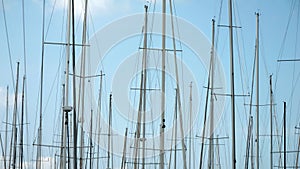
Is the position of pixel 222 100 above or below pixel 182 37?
below

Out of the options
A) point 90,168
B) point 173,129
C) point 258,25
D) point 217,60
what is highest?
point 258,25

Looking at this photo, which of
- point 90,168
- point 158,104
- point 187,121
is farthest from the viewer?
point 187,121

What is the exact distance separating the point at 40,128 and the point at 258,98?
1242cm

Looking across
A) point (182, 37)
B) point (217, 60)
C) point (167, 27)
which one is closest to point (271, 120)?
point (217, 60)

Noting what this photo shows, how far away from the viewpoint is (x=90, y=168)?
3127 centimetres

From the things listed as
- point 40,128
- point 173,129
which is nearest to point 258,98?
point 173,129

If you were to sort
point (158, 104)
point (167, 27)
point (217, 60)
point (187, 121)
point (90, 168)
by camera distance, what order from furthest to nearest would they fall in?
point (187, 121) < point (90, 168) < point (217, 60) < point (158, 104) < point (167, 27)

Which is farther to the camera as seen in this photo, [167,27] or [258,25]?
[258,25]

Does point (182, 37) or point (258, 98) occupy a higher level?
point (182, 37)

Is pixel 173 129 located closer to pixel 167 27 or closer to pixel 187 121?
pixel 187 121

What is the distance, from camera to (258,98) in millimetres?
32719

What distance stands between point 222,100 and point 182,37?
4.39 meters

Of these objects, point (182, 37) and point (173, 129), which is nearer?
point (182, 37)

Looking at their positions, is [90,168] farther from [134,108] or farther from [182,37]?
[182,37]
